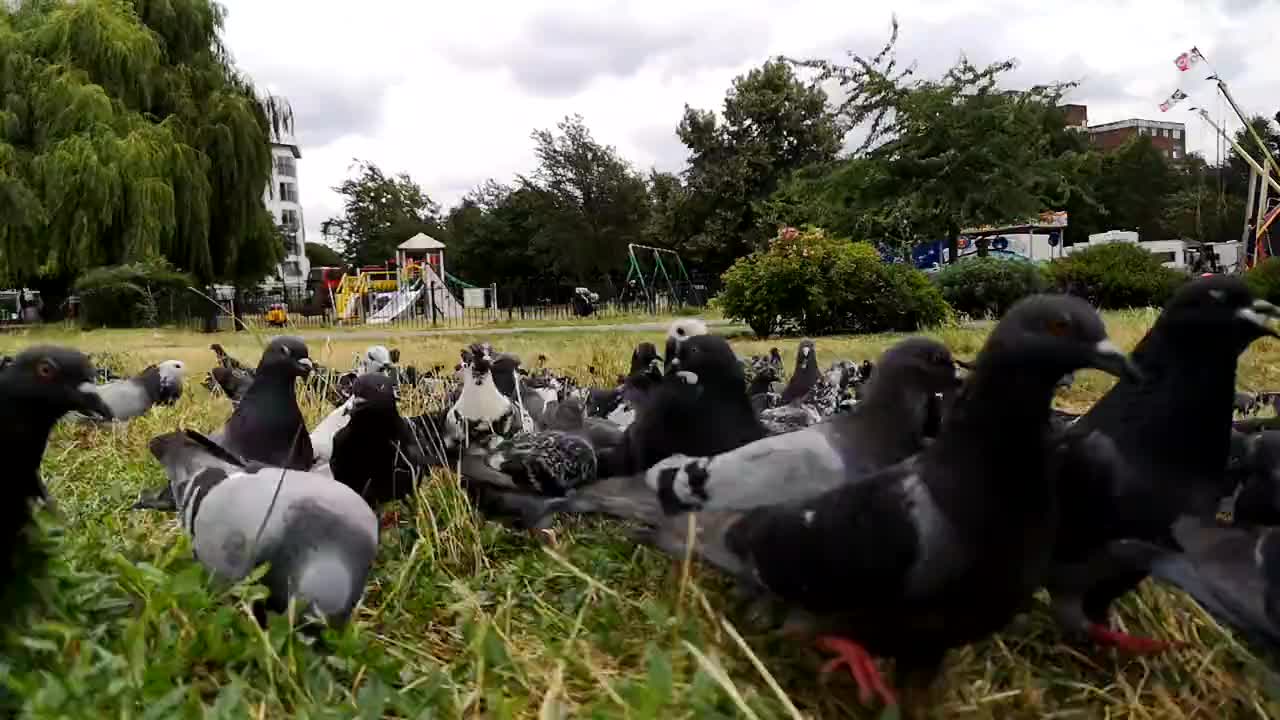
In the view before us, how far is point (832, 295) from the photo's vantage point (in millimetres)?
12320

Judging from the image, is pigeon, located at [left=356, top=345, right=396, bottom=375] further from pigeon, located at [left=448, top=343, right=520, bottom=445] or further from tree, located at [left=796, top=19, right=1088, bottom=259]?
tree, located at [left=796, top=19, right=1088, bottom=259]

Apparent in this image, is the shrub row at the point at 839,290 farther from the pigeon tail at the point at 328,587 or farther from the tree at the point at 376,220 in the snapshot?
the tree at the point at 376,220

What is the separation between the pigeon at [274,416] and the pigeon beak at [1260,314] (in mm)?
2882

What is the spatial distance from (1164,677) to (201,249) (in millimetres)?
19389

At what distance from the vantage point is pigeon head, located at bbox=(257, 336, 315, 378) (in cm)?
344

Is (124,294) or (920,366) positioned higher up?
(124,294)

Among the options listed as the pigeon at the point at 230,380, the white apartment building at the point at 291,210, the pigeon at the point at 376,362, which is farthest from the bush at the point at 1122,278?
the white apartment building at the point at 291,210

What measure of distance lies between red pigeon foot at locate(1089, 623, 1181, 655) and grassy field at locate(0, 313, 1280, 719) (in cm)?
4

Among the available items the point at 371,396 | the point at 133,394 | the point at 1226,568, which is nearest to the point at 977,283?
the point at 371,396

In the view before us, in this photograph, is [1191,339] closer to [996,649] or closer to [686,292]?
[996,649]

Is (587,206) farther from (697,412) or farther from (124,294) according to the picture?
(697,412)

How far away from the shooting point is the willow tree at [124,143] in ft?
52.8

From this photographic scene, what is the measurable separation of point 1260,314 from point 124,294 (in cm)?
1579

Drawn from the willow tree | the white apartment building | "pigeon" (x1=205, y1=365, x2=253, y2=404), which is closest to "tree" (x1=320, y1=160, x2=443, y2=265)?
the white apartment building
